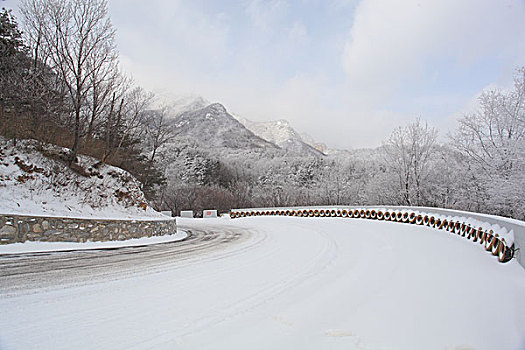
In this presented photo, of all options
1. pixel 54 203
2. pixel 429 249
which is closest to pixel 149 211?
pixel 54 203

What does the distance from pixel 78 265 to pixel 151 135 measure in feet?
67.5

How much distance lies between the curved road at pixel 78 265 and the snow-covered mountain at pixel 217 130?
78700mm

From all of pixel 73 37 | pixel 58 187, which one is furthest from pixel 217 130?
pixel 58 187

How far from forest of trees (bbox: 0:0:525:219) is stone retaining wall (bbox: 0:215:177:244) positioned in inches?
130

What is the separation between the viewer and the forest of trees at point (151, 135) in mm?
13242

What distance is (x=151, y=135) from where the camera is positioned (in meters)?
25.9

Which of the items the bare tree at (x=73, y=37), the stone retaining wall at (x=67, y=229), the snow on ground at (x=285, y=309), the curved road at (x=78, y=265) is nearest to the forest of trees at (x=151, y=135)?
the bare tree at (x=73, y=37)

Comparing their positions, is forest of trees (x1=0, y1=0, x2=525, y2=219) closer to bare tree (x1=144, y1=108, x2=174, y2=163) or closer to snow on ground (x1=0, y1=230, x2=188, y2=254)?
bare tree (x1=144, y1=108, x2=174, y2=163)

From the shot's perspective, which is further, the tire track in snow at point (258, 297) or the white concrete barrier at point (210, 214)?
the white concrete barrier at point (210, 214)

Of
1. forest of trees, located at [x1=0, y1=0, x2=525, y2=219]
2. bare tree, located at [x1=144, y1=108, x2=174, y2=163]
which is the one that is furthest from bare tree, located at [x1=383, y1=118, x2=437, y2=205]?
bare tree, located at [x1=144, y1=108, x2=174, y2=163]

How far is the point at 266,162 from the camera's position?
66562 millimetres

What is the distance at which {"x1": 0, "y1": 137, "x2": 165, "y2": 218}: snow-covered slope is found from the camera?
985cm

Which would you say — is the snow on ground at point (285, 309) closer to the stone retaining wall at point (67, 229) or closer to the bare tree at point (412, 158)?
the stone retaining wall at point (67, 229)

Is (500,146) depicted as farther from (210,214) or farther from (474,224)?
(210,214)
